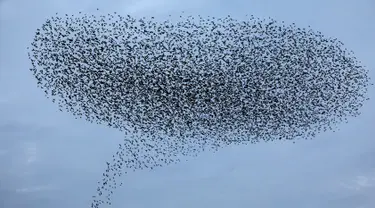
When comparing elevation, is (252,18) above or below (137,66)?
above

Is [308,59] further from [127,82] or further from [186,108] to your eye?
[127,82]

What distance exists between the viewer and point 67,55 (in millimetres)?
Result: 21203

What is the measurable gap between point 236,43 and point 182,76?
2.48 m

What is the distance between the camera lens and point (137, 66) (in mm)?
21531

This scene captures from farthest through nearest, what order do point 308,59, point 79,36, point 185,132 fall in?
point 185,132 → point 308,59 → point 79,36

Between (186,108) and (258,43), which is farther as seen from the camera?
(186,108)

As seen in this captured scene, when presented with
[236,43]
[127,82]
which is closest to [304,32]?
[236,43]

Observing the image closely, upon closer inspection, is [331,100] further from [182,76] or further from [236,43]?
[182,76]

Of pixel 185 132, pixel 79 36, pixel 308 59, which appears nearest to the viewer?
pixel 79 36

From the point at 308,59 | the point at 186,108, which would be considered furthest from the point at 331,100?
the point at 186,108

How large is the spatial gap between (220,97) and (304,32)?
4.26 metres

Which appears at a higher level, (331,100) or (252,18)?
(252,18)

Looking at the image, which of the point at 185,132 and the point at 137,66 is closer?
the point at 137,66

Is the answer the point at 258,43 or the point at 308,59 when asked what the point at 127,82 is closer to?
the point at 258,43
